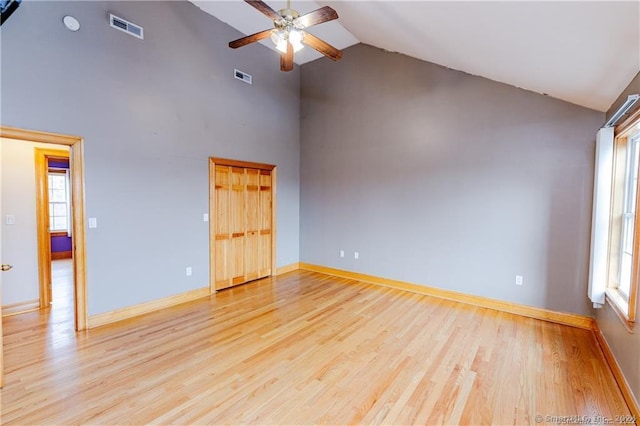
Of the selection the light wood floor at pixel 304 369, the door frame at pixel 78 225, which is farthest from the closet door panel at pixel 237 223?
the door frame at pixel 78 225

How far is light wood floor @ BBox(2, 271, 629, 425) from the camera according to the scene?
2.01m

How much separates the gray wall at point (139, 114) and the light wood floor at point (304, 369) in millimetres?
747

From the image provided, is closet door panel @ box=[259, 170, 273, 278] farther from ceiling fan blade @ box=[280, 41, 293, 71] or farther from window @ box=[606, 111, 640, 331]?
window @ box=[606, 111, 640, 331]

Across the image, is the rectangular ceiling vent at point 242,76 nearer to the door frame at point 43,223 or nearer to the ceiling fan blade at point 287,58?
the ceiling fan blade at point 287,58

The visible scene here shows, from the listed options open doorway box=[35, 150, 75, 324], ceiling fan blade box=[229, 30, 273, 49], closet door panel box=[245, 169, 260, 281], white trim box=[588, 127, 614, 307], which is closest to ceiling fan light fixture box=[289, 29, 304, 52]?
ceiling fan blade box=[229, 30, 273, 49]

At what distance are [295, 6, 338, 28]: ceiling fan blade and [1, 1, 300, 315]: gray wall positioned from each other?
7.14 ft

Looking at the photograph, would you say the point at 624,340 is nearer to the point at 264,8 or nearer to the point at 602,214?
the point at 602,214

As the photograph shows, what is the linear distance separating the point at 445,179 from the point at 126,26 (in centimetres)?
442

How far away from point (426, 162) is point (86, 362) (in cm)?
453

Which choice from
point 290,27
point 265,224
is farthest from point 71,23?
point 265,224

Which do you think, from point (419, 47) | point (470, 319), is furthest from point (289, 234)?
point (419, 47)

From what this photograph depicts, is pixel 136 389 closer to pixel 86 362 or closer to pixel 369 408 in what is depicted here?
pixel 86 362

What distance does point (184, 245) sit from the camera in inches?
161

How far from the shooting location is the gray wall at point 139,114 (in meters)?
2.87
